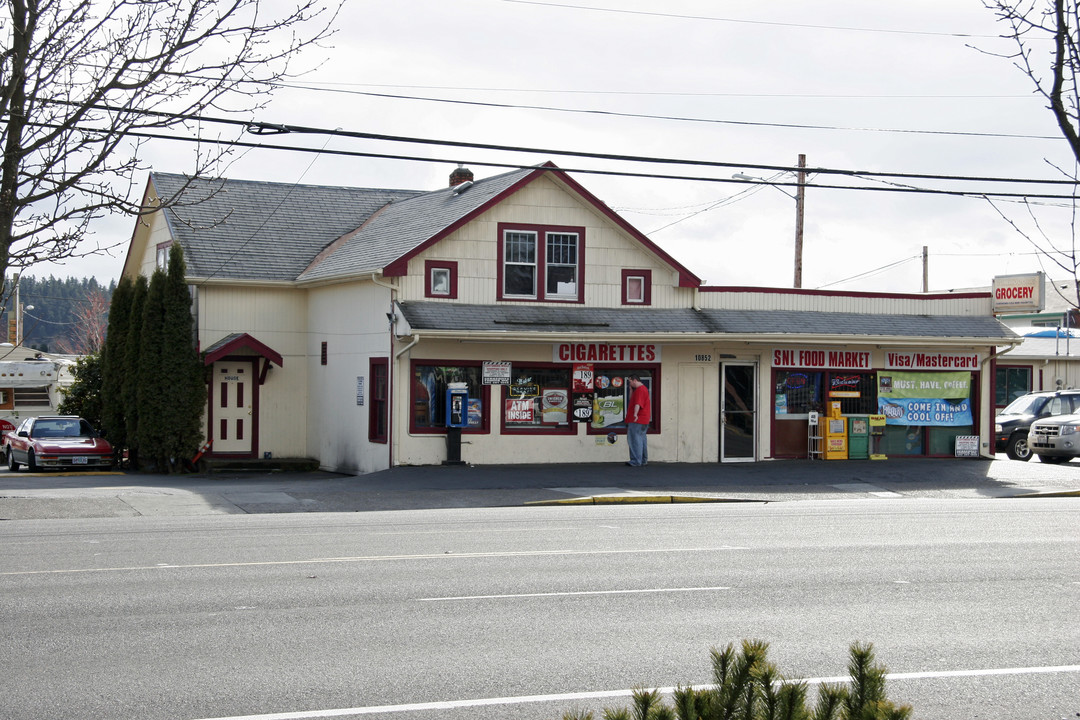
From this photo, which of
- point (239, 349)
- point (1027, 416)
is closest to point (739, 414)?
point (1027, 416)

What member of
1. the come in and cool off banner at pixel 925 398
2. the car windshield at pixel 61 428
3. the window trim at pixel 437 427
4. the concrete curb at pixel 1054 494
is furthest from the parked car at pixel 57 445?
the concrete curb at pixel 1054 494

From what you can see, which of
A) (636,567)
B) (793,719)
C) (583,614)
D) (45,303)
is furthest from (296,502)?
(45,303)

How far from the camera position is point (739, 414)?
86.5ft

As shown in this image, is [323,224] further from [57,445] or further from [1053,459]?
[1053,459]

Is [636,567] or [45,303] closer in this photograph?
[636,567]

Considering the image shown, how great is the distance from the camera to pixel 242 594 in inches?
408

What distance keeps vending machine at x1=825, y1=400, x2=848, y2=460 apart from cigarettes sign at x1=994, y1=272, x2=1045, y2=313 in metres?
4.92

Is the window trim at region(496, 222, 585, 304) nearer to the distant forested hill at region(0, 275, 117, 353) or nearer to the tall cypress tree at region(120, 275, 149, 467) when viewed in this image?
the tall cypress tree at region(120, 275, 149, 467)

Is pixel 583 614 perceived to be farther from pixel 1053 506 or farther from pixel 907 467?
pixel 907 467

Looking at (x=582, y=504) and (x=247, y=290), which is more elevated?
(x=247, y=290)

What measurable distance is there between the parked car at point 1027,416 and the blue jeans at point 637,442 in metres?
12.1

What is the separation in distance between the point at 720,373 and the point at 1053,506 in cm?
810

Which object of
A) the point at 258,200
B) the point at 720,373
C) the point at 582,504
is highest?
the point at 258,200

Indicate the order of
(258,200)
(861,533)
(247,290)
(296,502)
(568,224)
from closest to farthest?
(861,533) < (296,502) < (568,224) < (247,290) < (258,200)
